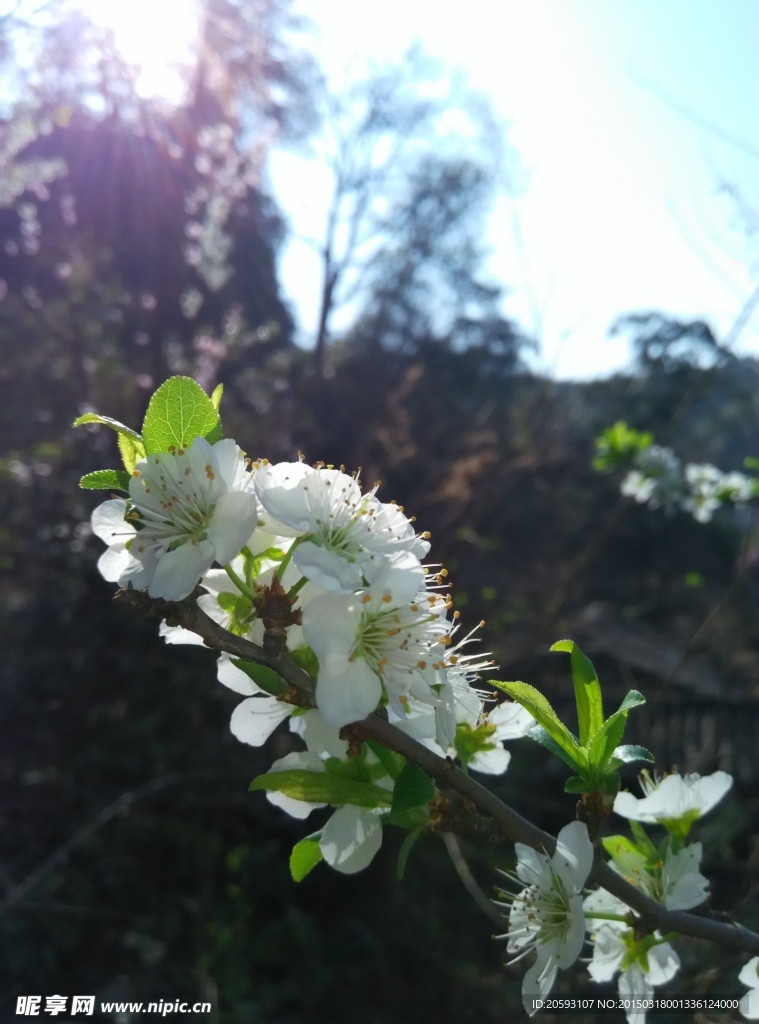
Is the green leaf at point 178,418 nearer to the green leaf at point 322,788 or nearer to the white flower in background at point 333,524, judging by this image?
the white flower in background at point 333,524

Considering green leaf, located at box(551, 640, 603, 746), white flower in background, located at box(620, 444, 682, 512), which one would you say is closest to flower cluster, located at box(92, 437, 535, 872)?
green leaf, located at box(551, 640, 603, 746)

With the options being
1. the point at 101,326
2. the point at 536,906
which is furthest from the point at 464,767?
the point at 101,326

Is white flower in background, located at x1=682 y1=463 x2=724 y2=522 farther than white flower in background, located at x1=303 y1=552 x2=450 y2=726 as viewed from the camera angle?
Yes

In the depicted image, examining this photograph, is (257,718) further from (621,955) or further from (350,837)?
(621,955)

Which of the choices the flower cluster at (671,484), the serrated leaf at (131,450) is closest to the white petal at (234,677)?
the serrated leaf at (131,450)

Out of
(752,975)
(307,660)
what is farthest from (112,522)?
(752,975)

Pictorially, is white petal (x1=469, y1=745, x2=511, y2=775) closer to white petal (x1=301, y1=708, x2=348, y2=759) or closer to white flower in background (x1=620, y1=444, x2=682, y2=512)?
white petal (x1=301, y1=708, x2=348, y2=759)

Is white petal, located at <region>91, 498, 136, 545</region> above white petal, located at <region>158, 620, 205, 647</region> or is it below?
above
